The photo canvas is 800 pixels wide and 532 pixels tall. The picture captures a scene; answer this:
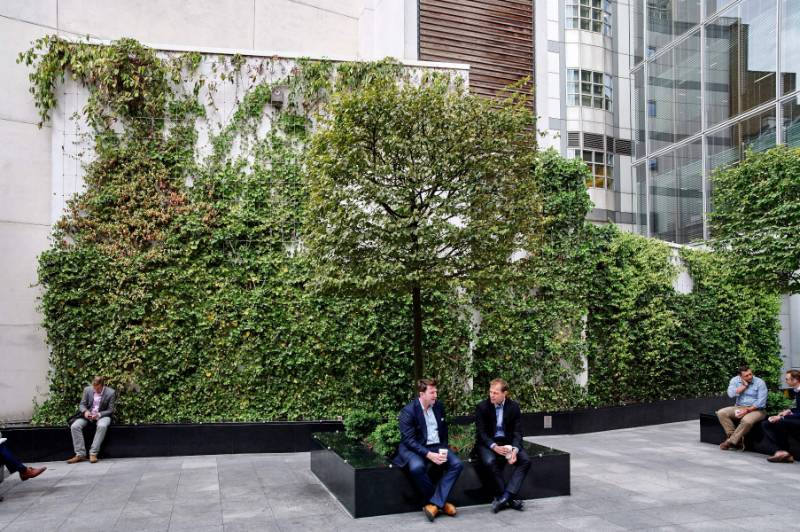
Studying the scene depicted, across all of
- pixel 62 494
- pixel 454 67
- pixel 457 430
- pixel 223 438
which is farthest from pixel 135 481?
pixel 454 67

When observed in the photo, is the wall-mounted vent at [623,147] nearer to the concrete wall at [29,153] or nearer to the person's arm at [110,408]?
the concrete wall at [29,153]

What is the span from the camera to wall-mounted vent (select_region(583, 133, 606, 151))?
107 ft

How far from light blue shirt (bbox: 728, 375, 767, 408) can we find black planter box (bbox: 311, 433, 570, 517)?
4.82m

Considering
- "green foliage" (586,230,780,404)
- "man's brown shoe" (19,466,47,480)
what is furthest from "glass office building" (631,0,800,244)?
"man's brown shoe" (19,466,47,480)

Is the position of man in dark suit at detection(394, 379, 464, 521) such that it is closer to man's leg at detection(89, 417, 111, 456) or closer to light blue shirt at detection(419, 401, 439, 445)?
light blue shirt at detection(419, 401, 439, 445)

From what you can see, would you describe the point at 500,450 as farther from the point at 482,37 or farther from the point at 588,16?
the point at 588,16

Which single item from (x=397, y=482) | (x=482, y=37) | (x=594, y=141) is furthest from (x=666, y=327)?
(x=594, y=141)

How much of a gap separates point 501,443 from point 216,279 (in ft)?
20.0

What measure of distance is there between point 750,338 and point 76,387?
50.1 ft

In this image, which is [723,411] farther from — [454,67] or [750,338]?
[454,67]

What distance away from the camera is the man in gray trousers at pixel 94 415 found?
10609mm

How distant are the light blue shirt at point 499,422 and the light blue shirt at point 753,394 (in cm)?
532

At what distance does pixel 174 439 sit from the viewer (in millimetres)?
11242

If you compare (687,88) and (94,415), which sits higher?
(687,88)
